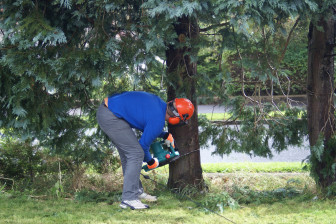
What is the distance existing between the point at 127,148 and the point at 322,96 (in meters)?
2.71

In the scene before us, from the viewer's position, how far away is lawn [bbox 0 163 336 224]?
443 centimetres

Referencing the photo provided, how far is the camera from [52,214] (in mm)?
4664

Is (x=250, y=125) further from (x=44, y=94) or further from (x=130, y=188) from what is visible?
(x=44, y=94)

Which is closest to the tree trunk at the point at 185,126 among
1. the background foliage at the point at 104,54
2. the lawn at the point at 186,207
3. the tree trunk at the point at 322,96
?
the background foliage at the point at 104,54

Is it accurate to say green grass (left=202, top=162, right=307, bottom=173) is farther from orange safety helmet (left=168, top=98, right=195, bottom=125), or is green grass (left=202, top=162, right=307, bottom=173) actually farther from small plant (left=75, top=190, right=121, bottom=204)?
orange safety helmet (left=168, top=98, right=195, bottom=125)

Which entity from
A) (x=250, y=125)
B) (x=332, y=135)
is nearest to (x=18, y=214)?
(x=250, y=125)

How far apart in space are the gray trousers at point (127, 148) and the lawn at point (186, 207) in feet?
0.86

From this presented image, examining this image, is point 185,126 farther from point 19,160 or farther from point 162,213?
point 19,160

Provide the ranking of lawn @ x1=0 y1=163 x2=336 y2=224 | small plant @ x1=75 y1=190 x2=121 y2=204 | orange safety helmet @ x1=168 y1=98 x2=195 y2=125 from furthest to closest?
1. small plant @ x1=75 y1=190 x2=121 y2=204
2. orange safety helmet @ x1=168 y1=98 x2=195 y2=125
3. lawn @ x1=0 y1=163 x2=336 y2=224

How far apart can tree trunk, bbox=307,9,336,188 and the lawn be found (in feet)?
1.16

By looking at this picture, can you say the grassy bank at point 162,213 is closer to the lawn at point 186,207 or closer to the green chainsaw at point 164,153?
the lawn at point 186,207

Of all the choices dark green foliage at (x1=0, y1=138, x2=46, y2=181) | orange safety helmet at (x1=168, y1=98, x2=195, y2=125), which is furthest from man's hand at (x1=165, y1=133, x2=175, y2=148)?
dark green foliage at (x1=0, y1=138, x2=46, y2=181)

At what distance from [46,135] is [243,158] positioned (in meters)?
4.78

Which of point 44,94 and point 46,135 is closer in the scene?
point 44,94
